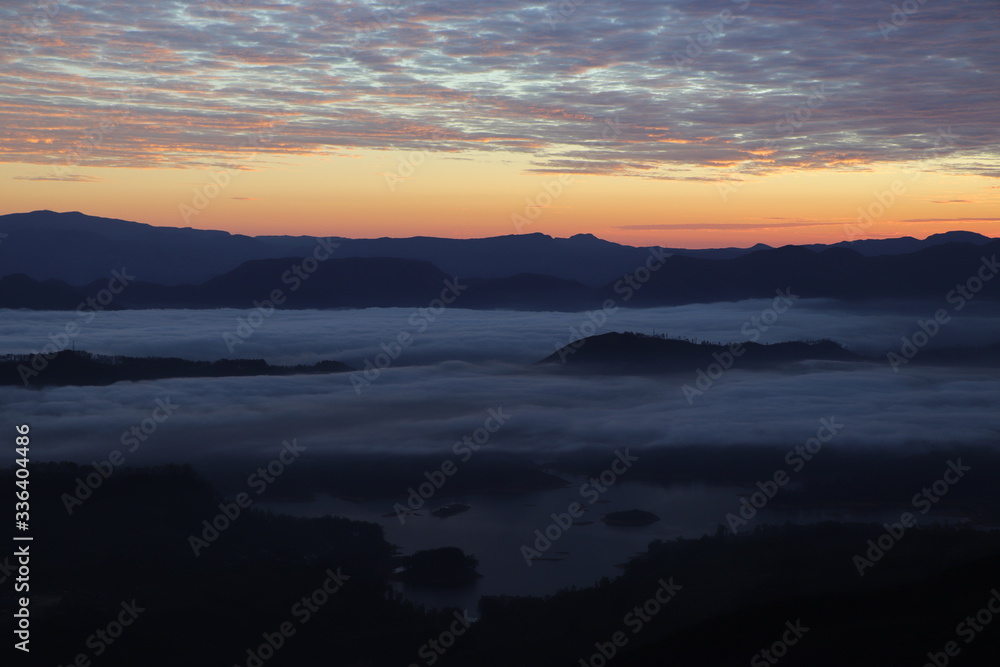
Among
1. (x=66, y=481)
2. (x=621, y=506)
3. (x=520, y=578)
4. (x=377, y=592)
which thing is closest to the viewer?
(x=377, y=592)

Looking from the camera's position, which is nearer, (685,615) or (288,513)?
(685,615)

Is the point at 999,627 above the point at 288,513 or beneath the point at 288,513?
above

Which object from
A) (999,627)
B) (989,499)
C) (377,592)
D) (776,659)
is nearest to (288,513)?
(377,592)

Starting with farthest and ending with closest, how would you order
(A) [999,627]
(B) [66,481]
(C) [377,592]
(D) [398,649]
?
(B) [66,481]
(C) [377,592]
(D) [398,649]
(A) [999,627]

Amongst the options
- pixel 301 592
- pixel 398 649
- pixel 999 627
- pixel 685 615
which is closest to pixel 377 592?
pixel 301 592

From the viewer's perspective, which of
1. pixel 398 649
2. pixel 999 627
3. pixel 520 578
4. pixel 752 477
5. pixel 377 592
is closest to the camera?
pixel 999 627

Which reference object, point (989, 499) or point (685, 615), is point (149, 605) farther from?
point (989, 499)

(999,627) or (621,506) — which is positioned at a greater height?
(999,627)

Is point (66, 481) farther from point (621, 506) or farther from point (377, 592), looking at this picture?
point (621, 506)

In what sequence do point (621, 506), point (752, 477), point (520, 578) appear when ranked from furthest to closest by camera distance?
point (752, 477)
point (621, 506)
point (520, 578)
